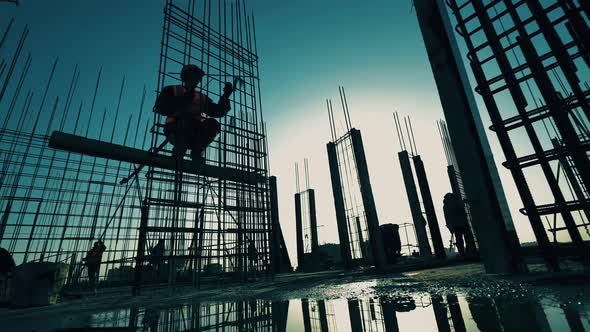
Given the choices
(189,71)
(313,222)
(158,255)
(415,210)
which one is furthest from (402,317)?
(313,222)

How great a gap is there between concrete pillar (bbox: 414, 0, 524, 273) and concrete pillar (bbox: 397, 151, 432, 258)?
9907mm

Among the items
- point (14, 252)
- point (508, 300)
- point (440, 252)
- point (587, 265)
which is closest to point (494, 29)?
point (587, 265)

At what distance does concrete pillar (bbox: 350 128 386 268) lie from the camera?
873cm

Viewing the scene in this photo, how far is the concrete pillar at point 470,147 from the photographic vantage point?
263 centimetres

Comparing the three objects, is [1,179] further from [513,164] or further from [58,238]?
[513,164]

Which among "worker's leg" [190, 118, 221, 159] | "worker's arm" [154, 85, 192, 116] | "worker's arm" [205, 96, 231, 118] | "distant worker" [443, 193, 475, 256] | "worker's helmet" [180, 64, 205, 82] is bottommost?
"distant worker" [443, 193, 475, 256]

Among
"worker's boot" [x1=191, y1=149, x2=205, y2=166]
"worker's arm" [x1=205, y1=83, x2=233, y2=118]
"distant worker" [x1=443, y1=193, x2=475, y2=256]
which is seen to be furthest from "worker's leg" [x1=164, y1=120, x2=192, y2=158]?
"distant worker" [x1=443, y1=193, x2=475, y2=256]

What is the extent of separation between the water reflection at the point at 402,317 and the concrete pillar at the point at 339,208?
9.02m

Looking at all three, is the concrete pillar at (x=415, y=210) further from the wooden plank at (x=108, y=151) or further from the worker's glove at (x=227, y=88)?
the worker's glove at (x=227, y=88)

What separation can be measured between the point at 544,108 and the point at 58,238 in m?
13.9

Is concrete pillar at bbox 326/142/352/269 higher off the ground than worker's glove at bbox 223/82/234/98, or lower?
lower

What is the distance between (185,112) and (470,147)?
204 inches

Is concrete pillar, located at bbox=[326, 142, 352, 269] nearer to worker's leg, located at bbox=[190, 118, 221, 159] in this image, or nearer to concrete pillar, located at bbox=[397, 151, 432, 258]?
concrete pillar, located at bbox=[397, 151, 432, 258]

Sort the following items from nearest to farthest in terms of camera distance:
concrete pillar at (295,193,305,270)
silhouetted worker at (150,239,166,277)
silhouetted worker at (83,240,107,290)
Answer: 1. silhouetted worker at (150,239,166,277)
2. silhouetted worker at (83,240,107,290)
3. concrete pillar at (295,193,305,270)
